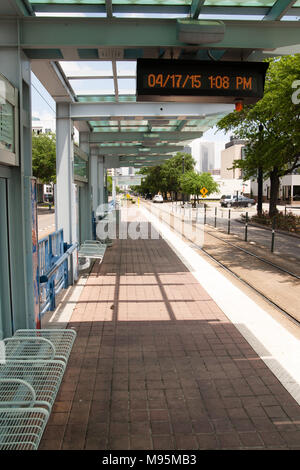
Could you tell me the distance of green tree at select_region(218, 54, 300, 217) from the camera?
15.0 meters

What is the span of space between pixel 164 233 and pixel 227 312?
44.3 feet

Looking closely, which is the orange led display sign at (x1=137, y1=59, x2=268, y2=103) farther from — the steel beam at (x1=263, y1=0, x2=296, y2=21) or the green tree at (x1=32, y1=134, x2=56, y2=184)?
the green tree at (x1=32, y1=134, x2=56, y2=184)

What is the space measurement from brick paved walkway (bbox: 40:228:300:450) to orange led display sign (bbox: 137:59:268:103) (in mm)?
3264

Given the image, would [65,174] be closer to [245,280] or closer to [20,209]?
[20,209]

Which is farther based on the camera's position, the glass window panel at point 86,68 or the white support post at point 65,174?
the white support post at point 65,174

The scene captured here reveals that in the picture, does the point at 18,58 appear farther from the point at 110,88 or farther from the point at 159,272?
the point at 159,272

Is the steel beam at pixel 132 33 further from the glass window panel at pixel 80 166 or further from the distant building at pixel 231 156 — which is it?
the distant building at pixel 231 156

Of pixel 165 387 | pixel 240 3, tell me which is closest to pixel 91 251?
pixel 165 387

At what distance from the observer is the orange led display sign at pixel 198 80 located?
15.8 feet

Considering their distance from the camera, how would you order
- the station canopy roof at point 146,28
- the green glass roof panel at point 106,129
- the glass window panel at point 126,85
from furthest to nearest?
the green glass roof panel at point 106,129 < the glass window panel at point 126,85 < the station canopy roof at point 146,28

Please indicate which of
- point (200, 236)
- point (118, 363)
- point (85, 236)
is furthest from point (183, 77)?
point (200, 236)

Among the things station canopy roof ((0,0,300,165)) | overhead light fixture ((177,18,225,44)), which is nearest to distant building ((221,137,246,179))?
station canopy roof ((0,0,300,165))

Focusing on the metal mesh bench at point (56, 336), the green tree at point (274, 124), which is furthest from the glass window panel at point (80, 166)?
the green tree at point (274, 124)

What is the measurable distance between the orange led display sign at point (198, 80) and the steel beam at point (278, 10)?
Result: 692 mm
